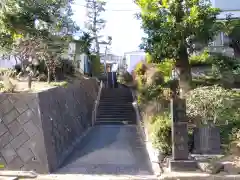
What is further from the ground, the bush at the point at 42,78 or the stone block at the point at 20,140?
the bush at the point at 42,78

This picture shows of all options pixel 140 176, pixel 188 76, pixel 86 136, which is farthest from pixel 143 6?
pixel 140 176

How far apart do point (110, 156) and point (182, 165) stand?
2.71 metres

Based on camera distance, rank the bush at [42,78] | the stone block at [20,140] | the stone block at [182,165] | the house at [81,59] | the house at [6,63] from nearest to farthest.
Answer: the stone block at [182,165] < the stone block at [20,140] < the bush at [42,78] < the house at [6,63] < the house at [81,59]

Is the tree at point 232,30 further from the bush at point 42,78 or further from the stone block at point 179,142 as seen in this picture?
the bush at point 42,78

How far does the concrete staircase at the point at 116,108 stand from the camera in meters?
18.0

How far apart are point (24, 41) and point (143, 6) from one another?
524cm

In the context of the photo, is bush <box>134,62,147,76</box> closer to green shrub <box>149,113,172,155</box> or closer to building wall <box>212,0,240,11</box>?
building wall <box>212,0,240,11</box>

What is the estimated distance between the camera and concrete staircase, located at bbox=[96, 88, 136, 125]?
18.0 m

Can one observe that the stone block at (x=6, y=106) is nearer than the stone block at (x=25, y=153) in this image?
No

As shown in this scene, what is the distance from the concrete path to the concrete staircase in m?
2.75

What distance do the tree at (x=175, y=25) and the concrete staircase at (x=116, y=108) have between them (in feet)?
17.8

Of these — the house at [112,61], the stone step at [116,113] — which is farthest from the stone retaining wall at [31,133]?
the house at [112,61]

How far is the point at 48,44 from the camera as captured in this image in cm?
1584

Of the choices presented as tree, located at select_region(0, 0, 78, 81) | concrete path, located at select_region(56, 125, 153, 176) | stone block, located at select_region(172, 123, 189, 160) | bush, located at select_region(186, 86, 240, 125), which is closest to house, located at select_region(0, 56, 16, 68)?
tree, located at select_region(0, 0, 78, 81)
